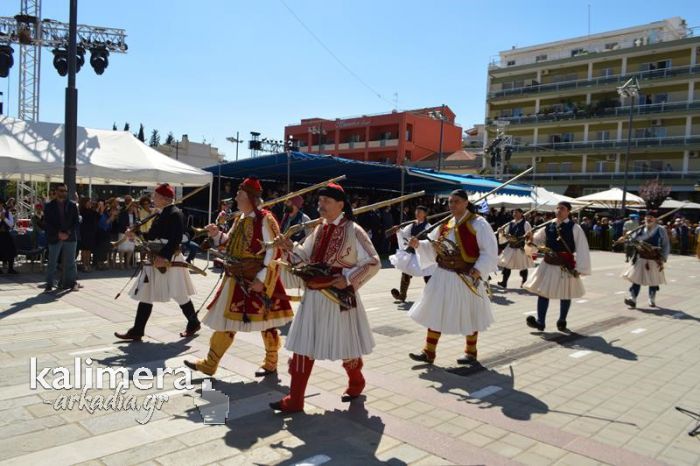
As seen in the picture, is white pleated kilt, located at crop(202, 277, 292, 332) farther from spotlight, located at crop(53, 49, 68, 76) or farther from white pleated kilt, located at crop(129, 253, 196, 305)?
spotlight, located at crop(53, 49, 68, 76)

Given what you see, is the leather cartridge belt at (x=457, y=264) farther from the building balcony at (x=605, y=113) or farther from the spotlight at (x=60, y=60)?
the building balcony at (x=605, y=113)

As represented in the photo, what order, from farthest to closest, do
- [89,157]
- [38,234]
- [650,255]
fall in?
[89,157] < [38,234] < [650,255]

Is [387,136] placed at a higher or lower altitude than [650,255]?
higher

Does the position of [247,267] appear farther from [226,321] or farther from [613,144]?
[613,144]

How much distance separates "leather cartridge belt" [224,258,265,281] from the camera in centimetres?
530

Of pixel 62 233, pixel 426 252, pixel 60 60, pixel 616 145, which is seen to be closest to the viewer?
pixel 426 252

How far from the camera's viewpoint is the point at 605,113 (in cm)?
4753

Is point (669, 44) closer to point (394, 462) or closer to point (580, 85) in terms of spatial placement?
point (580, 85)

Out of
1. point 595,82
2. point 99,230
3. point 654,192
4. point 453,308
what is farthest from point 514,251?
point 595,82

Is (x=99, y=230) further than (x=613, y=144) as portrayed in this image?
No

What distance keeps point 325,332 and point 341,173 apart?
17.1 m

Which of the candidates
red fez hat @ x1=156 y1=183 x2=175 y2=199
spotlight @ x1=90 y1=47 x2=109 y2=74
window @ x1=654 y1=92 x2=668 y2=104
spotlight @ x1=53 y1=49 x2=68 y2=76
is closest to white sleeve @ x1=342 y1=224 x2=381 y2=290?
red fez hat @ x1=156 y1=183 x2=175 y2=199

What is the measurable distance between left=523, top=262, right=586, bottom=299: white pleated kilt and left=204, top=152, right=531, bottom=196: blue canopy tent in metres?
9.46

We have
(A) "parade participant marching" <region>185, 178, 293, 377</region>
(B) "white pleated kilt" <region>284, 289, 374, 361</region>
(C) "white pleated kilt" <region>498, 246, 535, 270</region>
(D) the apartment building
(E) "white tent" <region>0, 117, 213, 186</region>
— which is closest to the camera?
(B) "white pleated kilt" <region>284, 289, 374, 361</region>
